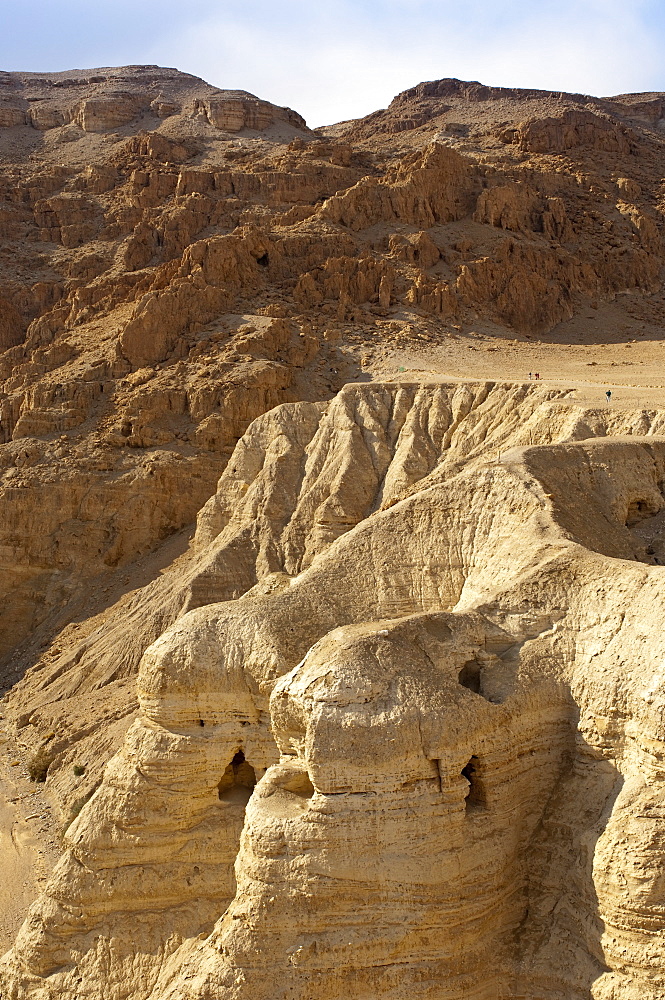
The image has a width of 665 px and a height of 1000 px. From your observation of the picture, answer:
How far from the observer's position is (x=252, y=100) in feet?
277

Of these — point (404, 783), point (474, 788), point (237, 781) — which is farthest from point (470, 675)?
point (237, 781)

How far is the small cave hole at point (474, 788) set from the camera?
44.7 ft

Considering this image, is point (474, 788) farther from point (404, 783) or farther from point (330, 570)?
point (330, 570)

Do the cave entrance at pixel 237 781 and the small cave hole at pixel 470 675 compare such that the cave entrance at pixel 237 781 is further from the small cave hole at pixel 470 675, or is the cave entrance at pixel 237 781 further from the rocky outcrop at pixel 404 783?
the small cave hole at pixel 470 675

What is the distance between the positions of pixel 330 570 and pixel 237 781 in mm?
4203

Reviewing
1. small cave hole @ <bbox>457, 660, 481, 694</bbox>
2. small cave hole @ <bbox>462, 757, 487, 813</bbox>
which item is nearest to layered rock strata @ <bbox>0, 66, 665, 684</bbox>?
small cave hole @ <bbox>457, 660, 481, 694</bbox>

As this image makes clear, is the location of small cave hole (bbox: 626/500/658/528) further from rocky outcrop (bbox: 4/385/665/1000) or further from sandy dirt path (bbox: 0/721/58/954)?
sandy dirt path (bbox: 0/721/58/954)

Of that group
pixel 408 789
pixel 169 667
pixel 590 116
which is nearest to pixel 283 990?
pixel 408 789

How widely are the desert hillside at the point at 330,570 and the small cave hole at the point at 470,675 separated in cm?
5

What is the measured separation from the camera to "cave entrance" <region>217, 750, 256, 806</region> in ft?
58.9

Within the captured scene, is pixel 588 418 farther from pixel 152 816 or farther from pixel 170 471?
pixel 170 471

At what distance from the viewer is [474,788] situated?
1373cm

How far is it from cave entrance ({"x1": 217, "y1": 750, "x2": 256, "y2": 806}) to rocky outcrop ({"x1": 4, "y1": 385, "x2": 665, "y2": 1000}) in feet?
0.11

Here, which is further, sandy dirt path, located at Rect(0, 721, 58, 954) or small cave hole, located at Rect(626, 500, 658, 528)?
sandy dirt path, located at Rect(0, 721, 58, 954)
